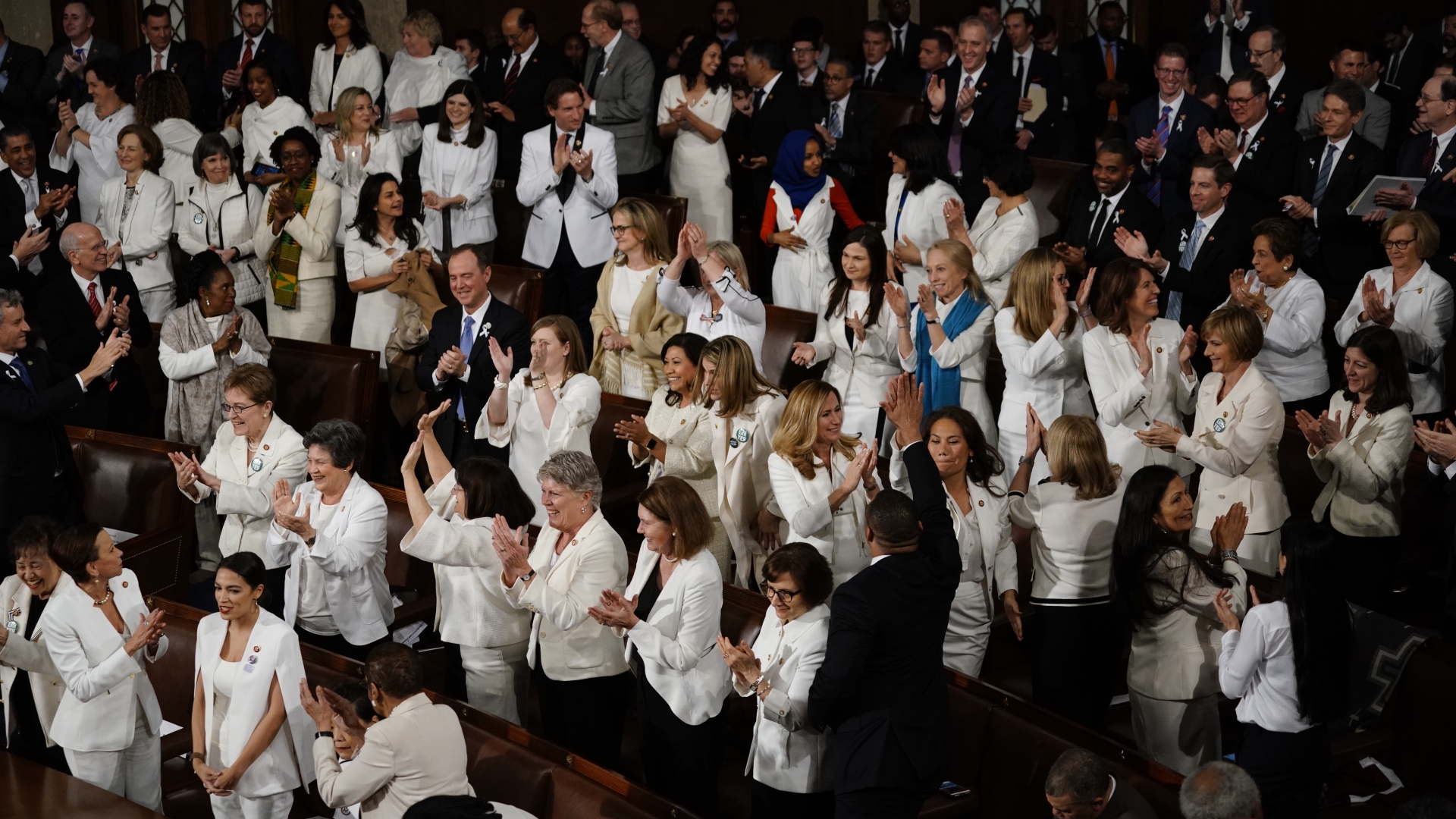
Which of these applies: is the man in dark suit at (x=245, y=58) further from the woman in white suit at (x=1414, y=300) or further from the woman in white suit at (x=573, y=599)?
the woman in white suit at (x=1414, y=300)

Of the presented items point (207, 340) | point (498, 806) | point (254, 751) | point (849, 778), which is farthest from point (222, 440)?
point (849, 778)

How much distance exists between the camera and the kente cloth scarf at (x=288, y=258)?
7793mm

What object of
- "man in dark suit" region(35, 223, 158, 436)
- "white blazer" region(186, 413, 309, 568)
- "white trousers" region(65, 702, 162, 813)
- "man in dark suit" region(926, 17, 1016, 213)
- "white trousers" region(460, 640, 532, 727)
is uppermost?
"man in dark suit" region(926, 17, 1016, 213)

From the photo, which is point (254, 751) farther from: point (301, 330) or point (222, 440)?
point (301, 330)

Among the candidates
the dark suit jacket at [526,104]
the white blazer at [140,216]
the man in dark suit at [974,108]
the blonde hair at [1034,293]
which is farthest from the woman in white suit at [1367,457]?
the white blazer at [140,216]

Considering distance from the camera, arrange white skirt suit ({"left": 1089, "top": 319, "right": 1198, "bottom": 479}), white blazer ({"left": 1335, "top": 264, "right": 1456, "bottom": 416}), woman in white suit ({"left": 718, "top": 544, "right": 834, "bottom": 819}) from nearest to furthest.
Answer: woman in white suit ({"left": 718, "top": 544, "right": 834, "bottom": 819}), white skirt suit ({"left": 1089, "top": 319, "right": 1198, "bottom": 479}), white blazer ({"left": 1335, "top": 264, "right": 1456, "bottom": 416})

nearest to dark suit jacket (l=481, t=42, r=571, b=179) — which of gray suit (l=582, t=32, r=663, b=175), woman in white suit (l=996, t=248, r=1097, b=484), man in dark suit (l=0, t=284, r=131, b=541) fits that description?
gray suit (l=582, t=32, r=663, b=175)

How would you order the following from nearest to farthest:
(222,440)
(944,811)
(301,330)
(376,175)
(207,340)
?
1. (944,811)
2. (222,440)
3. (207,340)
4. (376,175)
5. (301,330)

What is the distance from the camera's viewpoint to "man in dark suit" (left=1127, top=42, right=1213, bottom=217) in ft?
26.0

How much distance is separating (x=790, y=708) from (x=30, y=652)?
2515mm

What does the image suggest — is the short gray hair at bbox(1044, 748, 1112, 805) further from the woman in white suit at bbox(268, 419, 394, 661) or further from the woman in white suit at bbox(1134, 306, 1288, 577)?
the woman in white suit at bbox(268, 419, 394, 661)

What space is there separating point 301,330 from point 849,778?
188 inches

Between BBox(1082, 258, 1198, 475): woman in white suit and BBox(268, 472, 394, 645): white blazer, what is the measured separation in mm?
2688

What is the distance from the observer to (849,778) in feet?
13.8
